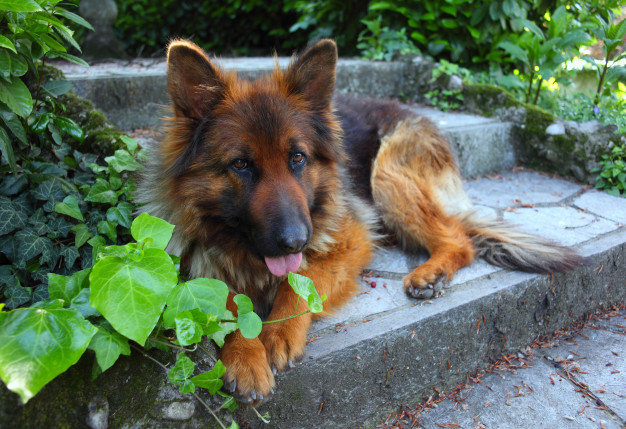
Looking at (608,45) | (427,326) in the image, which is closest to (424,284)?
(427,326)

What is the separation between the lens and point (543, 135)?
16.6ft

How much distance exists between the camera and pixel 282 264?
8.36 feet

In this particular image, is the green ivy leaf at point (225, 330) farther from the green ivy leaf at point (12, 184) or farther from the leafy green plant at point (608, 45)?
the leafy green plant at point (608, 45)

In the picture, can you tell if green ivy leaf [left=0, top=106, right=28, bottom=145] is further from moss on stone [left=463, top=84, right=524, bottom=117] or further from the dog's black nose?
moss on stone [left=463, top=84, right=524, bottom=117]

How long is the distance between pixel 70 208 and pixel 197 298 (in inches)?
45.1

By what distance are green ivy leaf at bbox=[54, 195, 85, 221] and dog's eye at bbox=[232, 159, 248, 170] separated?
929 mm

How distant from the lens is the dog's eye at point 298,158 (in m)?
2.64

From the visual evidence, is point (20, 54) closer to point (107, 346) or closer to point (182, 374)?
point (107, 346)

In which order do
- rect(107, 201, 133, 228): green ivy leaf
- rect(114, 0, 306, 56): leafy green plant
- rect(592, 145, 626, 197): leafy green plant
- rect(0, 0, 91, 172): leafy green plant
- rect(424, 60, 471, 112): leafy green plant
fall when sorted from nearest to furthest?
rect(0, 0, 91, 172): leafy green plant
rect(107, 201, 133, 228): green ivy leaf
rect(592, 145, 626, 197): leafy green plant
rect(424, 60, 471, 112): leafy green plant
rect(114, 0, 306, 56): leafy green plant

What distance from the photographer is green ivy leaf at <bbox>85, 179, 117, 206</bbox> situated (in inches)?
108

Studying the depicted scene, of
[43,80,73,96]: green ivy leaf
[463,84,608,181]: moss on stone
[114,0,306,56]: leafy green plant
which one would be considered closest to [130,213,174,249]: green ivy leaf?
[43,80,73,96]: green ivy leaf

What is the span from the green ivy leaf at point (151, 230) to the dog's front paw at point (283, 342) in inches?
29.0

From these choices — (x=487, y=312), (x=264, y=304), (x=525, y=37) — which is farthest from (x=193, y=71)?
(x=525, y=37)

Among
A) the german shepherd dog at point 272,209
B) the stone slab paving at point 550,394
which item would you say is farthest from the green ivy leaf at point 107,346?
the stone slab paving at point 550,394
